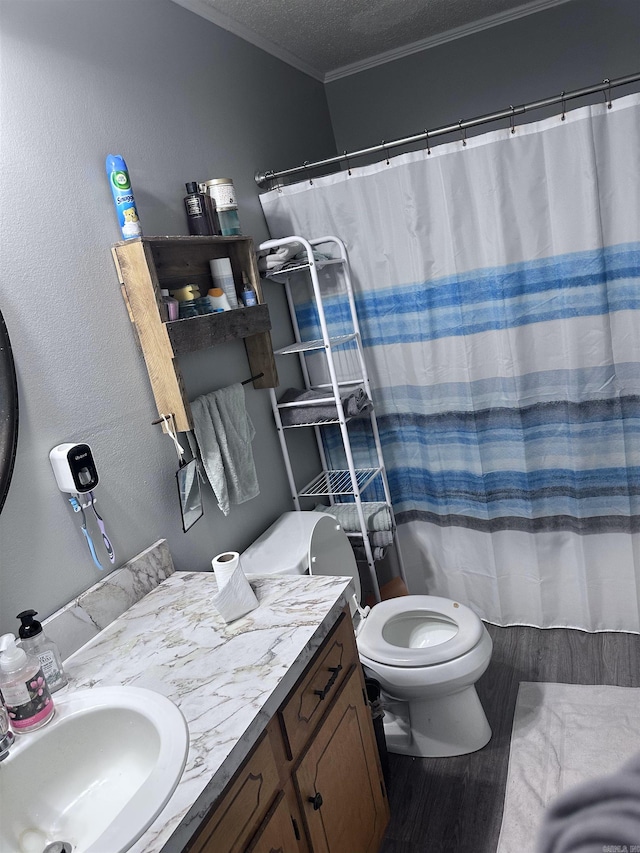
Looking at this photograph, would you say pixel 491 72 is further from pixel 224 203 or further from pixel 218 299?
pixel 218 299

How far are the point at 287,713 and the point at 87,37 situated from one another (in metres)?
1.62

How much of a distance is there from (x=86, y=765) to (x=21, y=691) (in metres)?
0.19

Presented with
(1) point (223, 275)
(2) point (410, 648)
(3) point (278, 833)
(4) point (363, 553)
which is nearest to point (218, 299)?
(1) point (223, 275)

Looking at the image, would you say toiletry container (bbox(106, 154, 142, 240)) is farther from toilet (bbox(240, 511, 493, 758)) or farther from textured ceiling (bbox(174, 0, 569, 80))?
toilet (bbox(240, 511, 493, 758))

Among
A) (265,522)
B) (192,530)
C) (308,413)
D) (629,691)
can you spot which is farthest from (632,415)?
(192,530)

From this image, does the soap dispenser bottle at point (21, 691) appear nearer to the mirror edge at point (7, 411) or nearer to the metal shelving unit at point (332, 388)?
the mirror edge at point (7, 411)

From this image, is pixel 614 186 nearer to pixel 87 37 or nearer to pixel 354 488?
pixel 354 488

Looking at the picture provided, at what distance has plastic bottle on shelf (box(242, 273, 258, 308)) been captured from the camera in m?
1.98

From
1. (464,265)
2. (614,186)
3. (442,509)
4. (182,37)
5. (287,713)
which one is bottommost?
(442,509)

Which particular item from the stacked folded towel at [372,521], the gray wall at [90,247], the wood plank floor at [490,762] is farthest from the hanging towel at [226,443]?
the wood plank floor at [490,762]

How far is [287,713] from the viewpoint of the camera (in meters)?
1.17

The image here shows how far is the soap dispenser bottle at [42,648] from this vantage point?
118cm

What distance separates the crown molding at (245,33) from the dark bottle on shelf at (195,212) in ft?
1.96

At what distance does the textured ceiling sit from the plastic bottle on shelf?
0.85m
